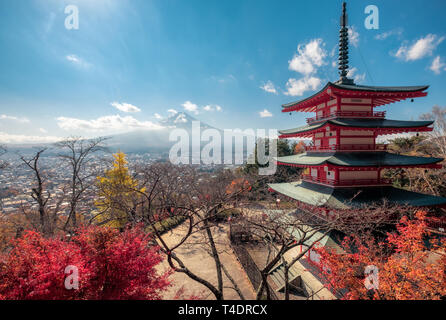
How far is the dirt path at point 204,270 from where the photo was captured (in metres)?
8.40

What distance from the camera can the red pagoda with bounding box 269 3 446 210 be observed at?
8.68 metres

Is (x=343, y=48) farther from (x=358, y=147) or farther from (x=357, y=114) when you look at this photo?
(x=358, y=147)

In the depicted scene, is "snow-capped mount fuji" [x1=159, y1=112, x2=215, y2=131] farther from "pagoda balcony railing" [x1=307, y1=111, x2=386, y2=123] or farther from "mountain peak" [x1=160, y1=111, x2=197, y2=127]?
"pagoda balcony railing" [x1=307, y1=111, x2=386, y2=123]

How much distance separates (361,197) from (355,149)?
256cm

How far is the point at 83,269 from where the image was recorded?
4.27 meters

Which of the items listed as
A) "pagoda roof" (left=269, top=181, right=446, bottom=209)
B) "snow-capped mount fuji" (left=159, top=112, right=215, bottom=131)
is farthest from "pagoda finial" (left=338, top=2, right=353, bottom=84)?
"snow-capped mount fuji" (left=159, top=112, right=215, bottom=131)

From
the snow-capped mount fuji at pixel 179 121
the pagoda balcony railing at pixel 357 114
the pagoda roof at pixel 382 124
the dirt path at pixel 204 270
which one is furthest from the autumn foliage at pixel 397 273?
the snow-capped mount fuji at pixel 179 121

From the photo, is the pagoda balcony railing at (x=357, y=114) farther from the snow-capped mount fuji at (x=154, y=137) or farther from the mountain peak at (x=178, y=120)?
the mountain peak at (x=178, y=120)

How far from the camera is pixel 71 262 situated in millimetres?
4332

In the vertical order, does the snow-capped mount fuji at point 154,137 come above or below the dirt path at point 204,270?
above

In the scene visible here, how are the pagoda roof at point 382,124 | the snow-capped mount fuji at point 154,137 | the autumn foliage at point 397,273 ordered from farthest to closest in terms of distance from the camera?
the snow-capped mount fuji at point 154,137 → the pagoda roof at point 382,124 → the autumn foliage at point 397,273

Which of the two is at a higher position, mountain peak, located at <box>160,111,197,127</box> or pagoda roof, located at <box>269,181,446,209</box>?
mountain peak, located at <box>160,111,197,127</box>

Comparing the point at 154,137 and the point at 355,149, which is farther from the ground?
the point at 154,137

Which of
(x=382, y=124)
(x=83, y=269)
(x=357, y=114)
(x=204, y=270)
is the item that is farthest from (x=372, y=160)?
(x=83, y=269)
